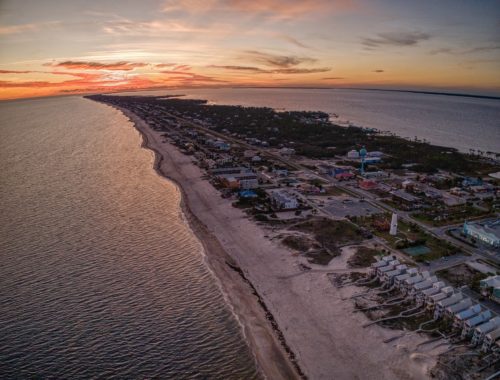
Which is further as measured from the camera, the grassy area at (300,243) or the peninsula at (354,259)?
the grassy area at (300,243)

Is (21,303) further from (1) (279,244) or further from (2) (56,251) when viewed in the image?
(1) (279,244)

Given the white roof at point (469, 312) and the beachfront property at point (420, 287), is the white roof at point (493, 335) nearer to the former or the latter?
the white roof at point (469, 312)

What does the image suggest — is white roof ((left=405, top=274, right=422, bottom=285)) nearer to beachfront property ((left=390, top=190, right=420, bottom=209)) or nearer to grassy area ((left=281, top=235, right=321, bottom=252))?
grassy area ((left=281, top=235, right=321, bottom=252))

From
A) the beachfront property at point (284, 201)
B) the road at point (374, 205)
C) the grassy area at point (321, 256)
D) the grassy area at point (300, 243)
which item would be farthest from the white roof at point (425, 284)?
the beachfront property at point (284, 201)

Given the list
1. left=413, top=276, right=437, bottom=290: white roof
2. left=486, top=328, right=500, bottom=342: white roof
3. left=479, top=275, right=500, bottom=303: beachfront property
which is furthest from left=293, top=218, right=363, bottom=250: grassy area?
left=486, top=328, right=500, bottom=342: white roof

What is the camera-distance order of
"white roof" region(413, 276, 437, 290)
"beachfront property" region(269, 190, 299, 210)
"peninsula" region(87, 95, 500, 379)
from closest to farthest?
"peninsula" region(87, 95, 500, 379) < "white roof" region(413, 276, 437, 290) < "beachfront property" region(269, 190, 299, 210)

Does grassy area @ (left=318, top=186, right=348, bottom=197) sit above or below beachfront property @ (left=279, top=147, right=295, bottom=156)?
below

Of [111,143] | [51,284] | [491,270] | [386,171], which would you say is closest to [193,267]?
[51,284]
